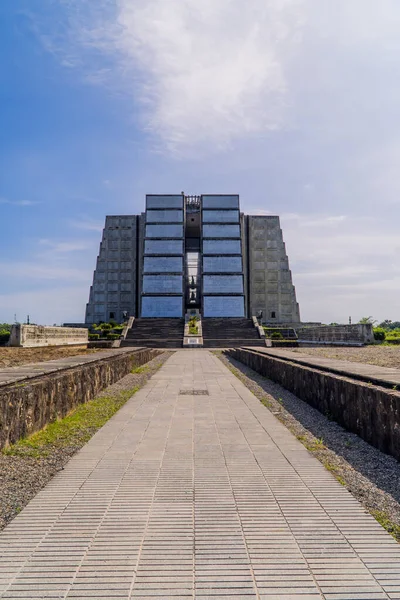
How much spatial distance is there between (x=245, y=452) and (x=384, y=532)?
2143mm

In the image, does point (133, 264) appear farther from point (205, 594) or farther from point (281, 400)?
point (205, 594)

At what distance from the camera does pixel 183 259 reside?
65375 mm

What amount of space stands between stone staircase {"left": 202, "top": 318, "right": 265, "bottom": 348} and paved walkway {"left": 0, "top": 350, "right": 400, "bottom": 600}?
3067cm

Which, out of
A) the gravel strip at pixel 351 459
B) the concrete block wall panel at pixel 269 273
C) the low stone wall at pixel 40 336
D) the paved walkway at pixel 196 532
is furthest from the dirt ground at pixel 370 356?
the concrete block wall panel at pixel 269 273

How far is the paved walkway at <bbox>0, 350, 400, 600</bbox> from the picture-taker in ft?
7.66

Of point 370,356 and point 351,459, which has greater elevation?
point 370,356

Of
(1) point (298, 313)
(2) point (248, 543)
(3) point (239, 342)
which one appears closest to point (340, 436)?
(2) point (248, 543)

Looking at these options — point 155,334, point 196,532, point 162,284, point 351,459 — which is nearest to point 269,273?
point 162,284

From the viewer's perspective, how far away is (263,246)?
Result: 6738cm

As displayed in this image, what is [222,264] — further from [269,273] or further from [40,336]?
[40,336]

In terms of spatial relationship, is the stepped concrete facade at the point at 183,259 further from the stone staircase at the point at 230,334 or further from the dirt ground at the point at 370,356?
the dirt ground at the point at 370,356

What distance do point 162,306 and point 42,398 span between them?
178 ft

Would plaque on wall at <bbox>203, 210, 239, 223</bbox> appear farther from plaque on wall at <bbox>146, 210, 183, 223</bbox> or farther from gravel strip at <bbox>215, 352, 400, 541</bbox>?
gravel strip at <bbox>215, 352, 400, 541</bbox>

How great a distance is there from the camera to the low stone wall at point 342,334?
29.1 m
